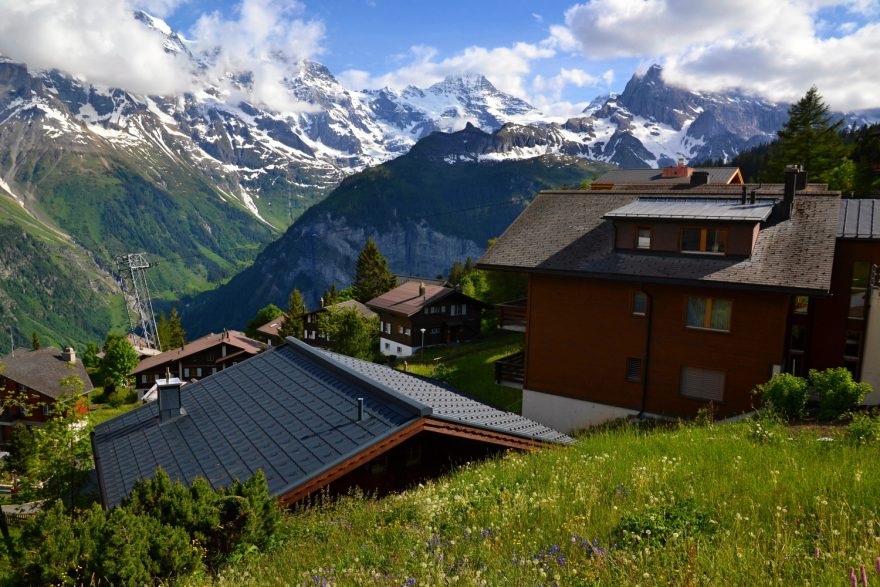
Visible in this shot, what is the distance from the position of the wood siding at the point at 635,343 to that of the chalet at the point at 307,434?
820 cm

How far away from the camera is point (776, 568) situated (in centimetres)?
530

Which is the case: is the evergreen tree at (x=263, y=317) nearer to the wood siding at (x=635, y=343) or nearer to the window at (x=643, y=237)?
the wood siding at (x=635, y=343)

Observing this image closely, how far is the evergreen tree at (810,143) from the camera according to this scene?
57.9 meters

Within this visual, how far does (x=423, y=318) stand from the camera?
72750 millimetres

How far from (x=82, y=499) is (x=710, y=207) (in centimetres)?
2380

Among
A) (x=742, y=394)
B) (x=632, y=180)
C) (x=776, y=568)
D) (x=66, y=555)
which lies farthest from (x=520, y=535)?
(x=632, y=180)

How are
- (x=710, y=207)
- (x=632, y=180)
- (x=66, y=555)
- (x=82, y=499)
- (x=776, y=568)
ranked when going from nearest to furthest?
(x=776, y=568), (x=66, y=555), (x=82, y=499), (x=710, y=207), (x=632, y=180)

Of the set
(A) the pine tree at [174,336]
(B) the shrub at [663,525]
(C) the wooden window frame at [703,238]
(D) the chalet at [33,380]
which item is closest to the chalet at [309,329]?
(A) the pine tree at [174,336]

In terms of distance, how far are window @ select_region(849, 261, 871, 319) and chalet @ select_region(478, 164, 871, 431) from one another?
9 centimetres

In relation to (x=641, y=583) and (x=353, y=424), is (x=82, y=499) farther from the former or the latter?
(x=641, y=583)

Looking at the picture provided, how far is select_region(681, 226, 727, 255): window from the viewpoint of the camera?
72.9 feet

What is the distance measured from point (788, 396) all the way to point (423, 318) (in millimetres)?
57636

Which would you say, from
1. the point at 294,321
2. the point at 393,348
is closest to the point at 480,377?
the point at 393,348

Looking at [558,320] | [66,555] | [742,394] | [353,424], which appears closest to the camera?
[66,555]
